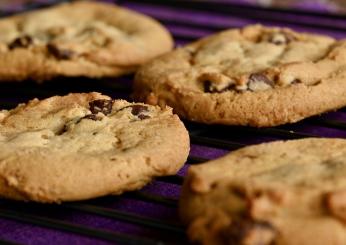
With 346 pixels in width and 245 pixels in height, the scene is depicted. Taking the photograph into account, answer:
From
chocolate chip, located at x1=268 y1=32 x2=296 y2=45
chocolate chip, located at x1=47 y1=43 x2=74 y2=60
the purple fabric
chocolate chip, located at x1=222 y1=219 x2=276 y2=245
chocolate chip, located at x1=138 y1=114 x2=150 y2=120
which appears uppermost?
chocolate chip, located at x1=222 y1=219 x2=276 y2=245

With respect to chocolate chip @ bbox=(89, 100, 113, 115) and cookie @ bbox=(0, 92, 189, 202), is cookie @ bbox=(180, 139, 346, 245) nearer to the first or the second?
cookie @ bbox=(0, 92, 189, 202)

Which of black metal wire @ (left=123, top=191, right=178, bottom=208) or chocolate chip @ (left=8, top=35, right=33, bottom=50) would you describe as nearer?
black metal wire @ (left=123, top=191, right=178, bottom=208)

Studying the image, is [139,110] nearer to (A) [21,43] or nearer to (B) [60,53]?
(B) [60,53]

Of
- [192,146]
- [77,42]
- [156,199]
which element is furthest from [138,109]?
[77,42]

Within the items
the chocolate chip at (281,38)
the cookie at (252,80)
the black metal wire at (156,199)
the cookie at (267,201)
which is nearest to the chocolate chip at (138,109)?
the cookie at (252,80)

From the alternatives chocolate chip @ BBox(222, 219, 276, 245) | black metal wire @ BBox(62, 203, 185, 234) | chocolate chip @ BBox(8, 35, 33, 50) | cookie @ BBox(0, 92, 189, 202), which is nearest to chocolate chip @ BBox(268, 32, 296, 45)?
cookie @ BBox(0, 92, 189, 202)

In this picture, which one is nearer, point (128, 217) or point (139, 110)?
point (128, 217)
